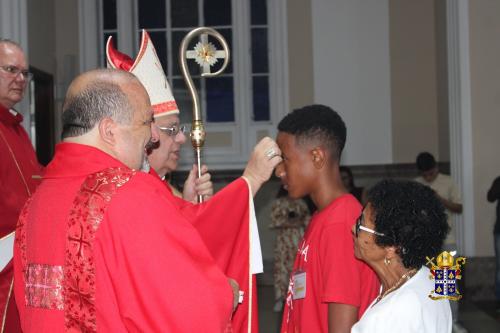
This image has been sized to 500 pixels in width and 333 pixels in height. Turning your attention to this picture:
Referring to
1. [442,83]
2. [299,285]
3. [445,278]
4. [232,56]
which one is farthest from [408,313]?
[232,56]

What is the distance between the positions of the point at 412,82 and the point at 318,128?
25.3 ft

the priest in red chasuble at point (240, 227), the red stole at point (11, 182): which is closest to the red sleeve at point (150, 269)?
the priest in red chasuble at point (240, 227)

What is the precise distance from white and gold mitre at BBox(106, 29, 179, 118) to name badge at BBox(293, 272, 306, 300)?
1024 millimetres

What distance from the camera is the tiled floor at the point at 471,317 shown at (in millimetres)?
7249

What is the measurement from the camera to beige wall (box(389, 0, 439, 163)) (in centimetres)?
1017

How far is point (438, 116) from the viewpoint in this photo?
33.4 ft

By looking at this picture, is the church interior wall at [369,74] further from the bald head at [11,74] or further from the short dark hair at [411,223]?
the short dark hair at [411,223]

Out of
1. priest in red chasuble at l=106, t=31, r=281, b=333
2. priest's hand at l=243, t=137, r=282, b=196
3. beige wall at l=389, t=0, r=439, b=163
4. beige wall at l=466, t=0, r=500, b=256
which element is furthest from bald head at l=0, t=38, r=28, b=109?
beige wall at l=389, t=0, r=439, b=163

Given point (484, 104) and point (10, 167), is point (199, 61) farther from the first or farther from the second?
point (484, 104)

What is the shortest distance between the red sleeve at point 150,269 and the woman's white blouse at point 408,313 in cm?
48

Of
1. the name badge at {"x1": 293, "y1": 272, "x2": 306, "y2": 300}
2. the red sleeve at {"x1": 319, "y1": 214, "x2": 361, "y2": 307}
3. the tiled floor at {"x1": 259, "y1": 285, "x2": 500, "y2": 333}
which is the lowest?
the tiled floor at {"x1": 259, "y1": 285, "x2": 500, "y2": 333}

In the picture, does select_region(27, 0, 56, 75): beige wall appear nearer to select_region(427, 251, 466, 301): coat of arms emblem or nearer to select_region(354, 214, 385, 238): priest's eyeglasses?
select_region(354, 214, 385, 238): priest's eyeglasses

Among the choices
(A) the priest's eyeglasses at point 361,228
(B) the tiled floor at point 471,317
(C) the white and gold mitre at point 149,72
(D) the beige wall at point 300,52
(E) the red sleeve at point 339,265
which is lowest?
(B) the tiled floor at point 471,317

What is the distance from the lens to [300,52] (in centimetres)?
1023
